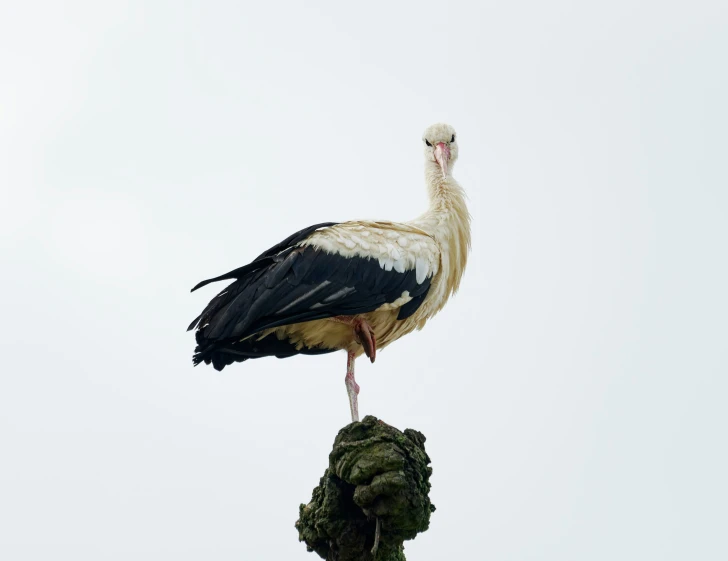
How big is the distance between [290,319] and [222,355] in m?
0.98

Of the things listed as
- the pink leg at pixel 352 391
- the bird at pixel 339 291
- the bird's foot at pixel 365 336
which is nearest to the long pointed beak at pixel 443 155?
the bird at pixel 339 291

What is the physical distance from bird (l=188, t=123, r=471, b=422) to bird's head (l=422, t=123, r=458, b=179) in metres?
0.85

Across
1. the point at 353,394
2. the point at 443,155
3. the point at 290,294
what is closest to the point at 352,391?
the point at 353,394

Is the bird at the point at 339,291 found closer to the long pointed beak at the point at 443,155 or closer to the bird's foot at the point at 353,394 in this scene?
the bird's foot at the point at 353,394

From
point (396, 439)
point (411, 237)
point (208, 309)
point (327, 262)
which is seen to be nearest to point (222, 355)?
point (208, 309)

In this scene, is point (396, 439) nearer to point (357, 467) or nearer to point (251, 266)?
point (357, 467)

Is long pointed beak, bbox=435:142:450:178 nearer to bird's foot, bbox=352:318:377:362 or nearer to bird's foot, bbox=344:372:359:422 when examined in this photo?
bird's foot, bbox=352:318:377:362

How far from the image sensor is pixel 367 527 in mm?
8430

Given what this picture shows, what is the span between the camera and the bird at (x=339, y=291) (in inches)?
407

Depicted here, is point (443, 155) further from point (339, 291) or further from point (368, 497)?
point (368, 497)

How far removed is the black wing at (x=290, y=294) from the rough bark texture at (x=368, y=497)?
188cm

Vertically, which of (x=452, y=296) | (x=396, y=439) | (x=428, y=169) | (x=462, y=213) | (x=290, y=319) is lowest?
(x=396, y=439)

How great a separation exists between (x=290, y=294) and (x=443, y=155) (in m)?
3.10

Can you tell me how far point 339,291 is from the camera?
10.5 m
